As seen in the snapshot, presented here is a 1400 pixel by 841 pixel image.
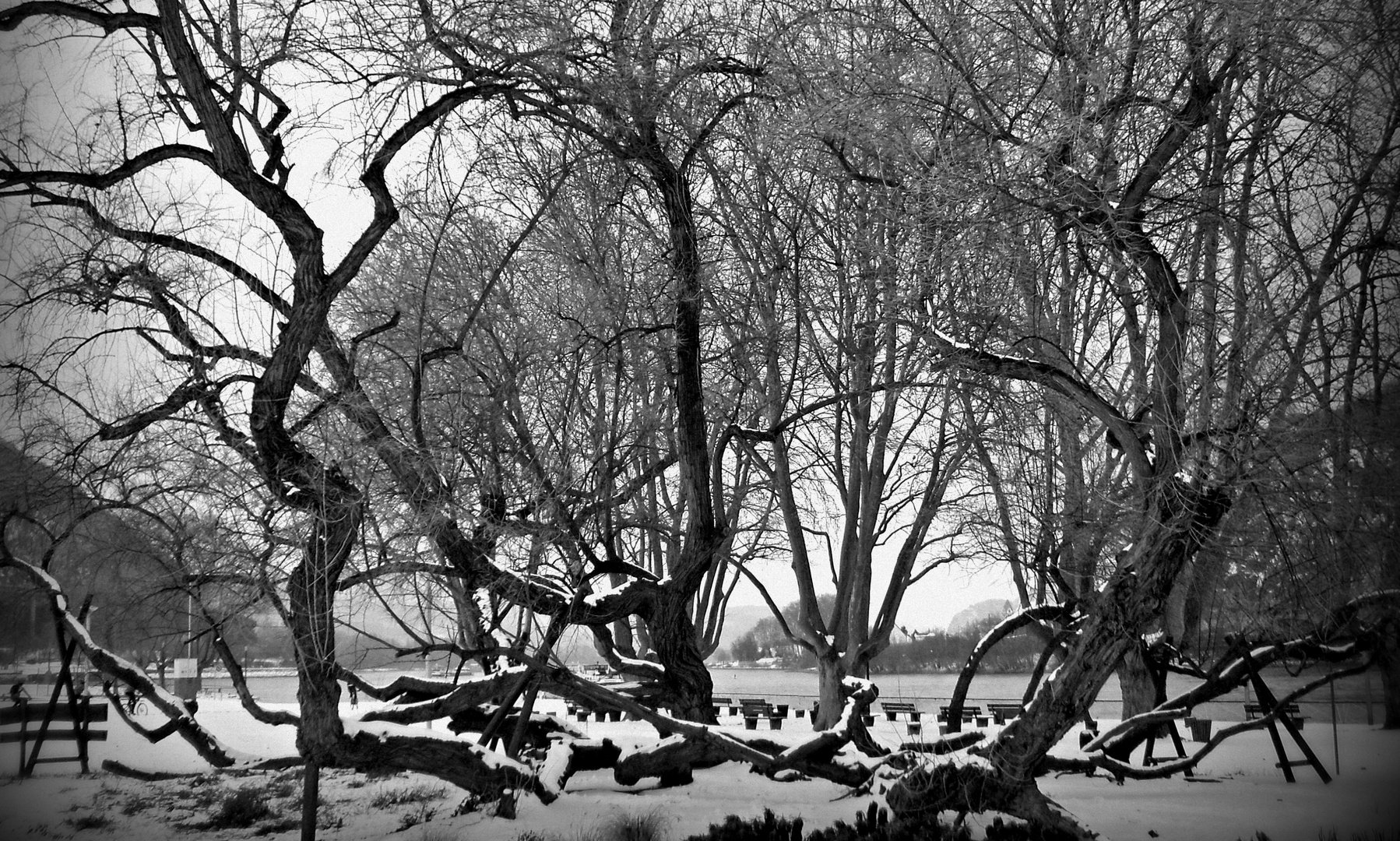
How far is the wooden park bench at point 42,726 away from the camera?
754 centimetres

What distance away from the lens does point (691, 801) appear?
8.06 meters

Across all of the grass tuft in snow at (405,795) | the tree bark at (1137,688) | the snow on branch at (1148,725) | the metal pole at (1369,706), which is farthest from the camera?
the tree bark at (1137,688)

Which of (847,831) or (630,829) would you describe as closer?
(847,831)

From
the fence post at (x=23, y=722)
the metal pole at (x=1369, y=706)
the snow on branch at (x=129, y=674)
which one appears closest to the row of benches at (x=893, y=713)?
the metal pole at (x=1369, y=706)

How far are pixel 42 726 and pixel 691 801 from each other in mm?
5544

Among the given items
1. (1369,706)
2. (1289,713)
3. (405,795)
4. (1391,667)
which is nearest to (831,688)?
(1289,713)

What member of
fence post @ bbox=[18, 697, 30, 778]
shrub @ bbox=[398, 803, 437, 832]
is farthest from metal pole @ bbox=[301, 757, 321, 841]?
fence post @ bbox=[18, 697, 30, 778]

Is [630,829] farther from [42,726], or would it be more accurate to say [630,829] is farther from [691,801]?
[42,726]

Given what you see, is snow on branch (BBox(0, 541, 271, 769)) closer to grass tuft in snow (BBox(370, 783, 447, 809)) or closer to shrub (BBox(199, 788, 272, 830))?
shrub (BBox(199, 788, 272, 830))

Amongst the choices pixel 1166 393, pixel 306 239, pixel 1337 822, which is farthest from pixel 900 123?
pixel 1337 822

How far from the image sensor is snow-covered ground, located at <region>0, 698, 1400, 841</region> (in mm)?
5980

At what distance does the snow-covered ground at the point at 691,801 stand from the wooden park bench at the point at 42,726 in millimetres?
156

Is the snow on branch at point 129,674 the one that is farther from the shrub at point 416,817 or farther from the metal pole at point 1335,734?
the metal pole at point 1335,734

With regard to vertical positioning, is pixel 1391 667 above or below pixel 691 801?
above
